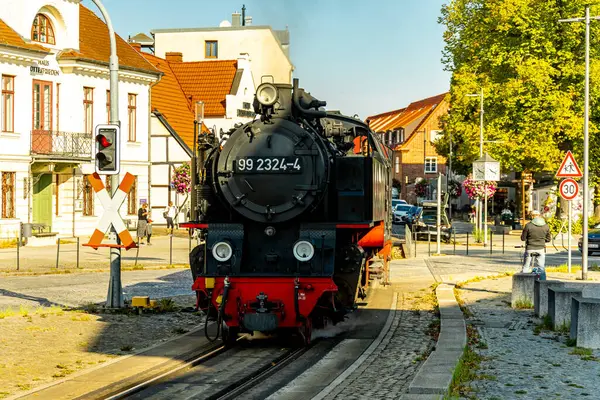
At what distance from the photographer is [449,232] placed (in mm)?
44969

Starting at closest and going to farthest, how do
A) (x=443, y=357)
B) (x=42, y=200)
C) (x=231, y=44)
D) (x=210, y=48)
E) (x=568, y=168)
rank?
(x=443, y=357), (x=568, y=168), (x=42, y=200), (x=231, y=44), (x=210, y=48)

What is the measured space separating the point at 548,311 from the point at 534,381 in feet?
17.0

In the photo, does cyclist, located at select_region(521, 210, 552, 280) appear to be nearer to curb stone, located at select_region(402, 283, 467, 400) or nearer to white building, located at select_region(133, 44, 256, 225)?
curb stone, located at select_region(402, 283, 467, 400)

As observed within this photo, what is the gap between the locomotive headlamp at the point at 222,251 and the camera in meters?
13.3

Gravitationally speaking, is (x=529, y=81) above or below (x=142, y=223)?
above

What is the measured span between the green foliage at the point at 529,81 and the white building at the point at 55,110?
16176mm

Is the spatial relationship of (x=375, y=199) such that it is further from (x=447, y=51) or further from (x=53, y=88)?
(x=447, y=51)

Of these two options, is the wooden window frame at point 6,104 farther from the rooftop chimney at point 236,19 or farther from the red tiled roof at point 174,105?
the rooftop chimney at point 236,19

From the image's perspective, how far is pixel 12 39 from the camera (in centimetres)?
3709

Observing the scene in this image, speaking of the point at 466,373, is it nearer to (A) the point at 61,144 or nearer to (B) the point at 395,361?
(B) the point at 395,361

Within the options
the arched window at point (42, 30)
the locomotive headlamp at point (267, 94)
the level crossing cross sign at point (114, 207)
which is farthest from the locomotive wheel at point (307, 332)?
the arched window at point (42, 30)

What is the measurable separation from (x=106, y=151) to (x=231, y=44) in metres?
55.2

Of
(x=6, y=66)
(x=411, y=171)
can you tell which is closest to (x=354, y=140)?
(x=6, y=66)

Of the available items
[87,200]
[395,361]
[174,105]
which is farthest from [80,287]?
[174,105]
